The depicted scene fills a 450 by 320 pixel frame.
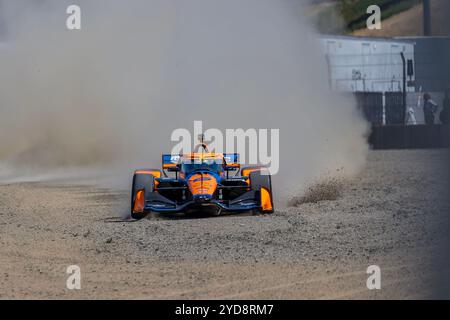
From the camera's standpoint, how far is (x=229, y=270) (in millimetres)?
10078

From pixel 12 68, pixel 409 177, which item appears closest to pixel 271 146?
pixel 409 177

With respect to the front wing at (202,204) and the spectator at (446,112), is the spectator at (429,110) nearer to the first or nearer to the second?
the spectator at (446,112)

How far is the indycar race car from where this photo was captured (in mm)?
14375

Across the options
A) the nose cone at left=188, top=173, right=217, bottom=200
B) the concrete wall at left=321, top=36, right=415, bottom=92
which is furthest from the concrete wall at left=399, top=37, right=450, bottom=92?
the nose cone at left=188, top=173, right=217, bottom=200

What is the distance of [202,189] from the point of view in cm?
1444

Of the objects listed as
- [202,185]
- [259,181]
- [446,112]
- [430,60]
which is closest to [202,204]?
[202,185]

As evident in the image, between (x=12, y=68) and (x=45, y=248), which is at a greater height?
(x=12, y=68)

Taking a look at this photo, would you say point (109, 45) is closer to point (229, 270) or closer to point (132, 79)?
point (132, 79)

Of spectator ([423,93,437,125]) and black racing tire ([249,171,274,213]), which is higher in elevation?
spectator ([423,93,437,125])

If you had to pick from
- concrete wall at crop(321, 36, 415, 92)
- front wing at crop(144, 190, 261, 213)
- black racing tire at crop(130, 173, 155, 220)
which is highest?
concrete wall at crop(321, 36, 415, 92)

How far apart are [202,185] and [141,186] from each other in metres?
0.93

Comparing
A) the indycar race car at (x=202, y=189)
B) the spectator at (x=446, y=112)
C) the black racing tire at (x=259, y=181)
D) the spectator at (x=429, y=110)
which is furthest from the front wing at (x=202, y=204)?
the spectator at (x=429, y=110)

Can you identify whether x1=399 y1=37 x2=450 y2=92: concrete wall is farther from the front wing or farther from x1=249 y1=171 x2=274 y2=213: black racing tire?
the front wing
